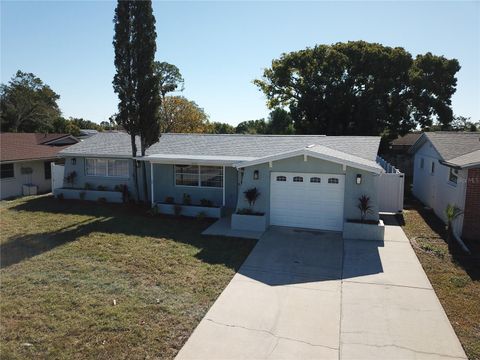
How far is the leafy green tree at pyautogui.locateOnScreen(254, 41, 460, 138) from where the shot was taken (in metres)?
30.2

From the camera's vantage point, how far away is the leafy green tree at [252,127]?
59.5 m

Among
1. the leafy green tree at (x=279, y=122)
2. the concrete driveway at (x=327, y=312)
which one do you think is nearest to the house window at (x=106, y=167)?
the concrete driveway at (x=327, y=312)

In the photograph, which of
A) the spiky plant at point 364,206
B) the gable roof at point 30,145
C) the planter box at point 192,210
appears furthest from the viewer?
the gable roof at point 30,145

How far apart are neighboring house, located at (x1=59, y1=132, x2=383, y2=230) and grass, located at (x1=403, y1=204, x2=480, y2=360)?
2.04 metres

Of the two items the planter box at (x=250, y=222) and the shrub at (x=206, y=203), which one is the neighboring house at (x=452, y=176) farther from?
the shrub at (x=206, y=203)

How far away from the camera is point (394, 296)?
7484 millimetres

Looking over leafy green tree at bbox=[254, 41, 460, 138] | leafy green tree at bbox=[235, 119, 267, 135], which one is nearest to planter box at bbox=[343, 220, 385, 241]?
leafy green tree at bbox=[254, 41, 460, 138]

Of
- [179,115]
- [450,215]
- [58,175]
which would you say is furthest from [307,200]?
[179,115]

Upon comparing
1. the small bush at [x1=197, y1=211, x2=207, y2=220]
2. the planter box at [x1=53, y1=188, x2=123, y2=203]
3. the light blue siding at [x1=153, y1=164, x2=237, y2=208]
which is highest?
the light blue siding at [x1=153, y1=164, x2=237, y2=208]

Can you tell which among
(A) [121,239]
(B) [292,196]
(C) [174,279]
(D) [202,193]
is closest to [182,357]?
(C) [174,279]

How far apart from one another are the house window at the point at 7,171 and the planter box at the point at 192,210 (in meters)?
10.6

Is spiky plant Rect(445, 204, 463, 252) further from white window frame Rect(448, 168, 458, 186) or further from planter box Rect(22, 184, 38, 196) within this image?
planter box Rect(22, 184, 38, 196)

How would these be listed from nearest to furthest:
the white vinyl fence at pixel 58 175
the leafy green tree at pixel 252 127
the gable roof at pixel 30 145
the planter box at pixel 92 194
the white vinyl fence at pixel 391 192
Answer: the white vinyl fence at pixel 391 192 < the planter box at pixel 92 194 < the white vinyl fence at pixel 58 175 < the gable roof at pixel 30 145 < the leafy green tree at pixel 252 127

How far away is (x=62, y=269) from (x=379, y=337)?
731 centimetres
